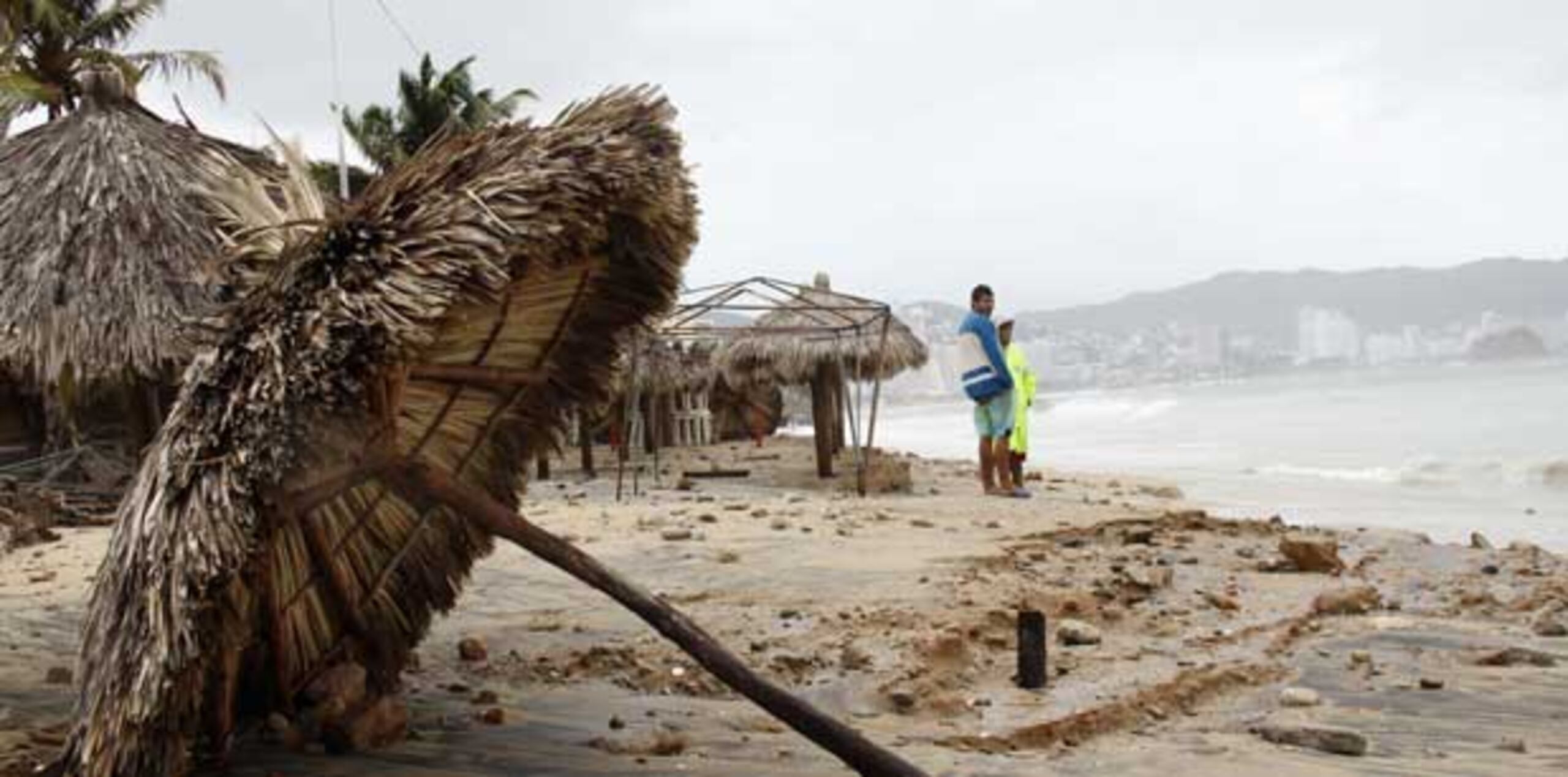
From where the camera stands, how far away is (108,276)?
181 inches

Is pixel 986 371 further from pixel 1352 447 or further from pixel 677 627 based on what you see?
pixel 1352 447

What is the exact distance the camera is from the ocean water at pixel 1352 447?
14711 mm

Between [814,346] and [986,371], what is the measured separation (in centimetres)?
503

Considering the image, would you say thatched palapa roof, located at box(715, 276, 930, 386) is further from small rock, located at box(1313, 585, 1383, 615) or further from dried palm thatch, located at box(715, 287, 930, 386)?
small rock, located at box(1313, 585, 1383, 615)

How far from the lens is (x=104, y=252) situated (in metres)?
4.61

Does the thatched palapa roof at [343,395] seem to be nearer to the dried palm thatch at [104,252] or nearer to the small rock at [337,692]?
the small rock at [337,692]

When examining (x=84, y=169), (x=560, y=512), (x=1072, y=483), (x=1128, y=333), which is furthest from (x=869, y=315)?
(x=1128, y=333)

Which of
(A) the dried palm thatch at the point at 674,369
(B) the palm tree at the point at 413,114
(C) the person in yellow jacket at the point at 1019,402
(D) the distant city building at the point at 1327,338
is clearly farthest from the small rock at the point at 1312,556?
(D) the distant city building at the point at 1327,338

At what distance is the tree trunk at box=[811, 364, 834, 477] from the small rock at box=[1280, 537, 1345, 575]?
25.5 feet

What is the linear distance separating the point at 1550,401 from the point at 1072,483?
91.3 ft

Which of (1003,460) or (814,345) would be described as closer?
(1003,460)

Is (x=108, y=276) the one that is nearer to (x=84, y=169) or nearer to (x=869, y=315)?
(x=84, y=169)

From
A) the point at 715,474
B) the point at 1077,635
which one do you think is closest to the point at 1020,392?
the point at 715,474

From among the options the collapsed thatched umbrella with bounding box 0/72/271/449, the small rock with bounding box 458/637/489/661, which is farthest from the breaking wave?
the collapsed thatched umbrella with bounding box 0/72/271/449
